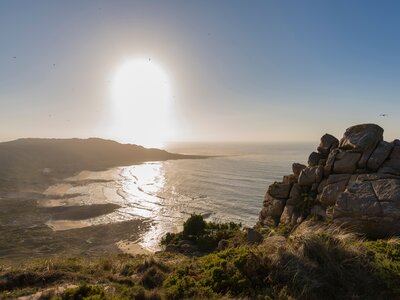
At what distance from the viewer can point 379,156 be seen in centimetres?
2122

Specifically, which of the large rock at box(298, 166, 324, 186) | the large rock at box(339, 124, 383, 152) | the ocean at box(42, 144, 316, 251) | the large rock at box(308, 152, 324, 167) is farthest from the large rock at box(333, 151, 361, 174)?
the ocean at box(42, 144, 316, 251)

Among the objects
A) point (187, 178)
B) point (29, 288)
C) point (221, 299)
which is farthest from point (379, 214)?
point (187, 178)

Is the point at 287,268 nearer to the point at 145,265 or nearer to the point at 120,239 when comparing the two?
the point at 145,265

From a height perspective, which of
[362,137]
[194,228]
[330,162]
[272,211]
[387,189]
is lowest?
[194,228]

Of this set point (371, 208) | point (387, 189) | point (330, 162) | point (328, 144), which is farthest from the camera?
point (328, 144)

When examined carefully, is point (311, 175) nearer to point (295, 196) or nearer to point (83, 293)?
point (295, 196)

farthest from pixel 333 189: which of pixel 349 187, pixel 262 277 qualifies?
pixel 262 277

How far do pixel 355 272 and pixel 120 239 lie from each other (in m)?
35.8

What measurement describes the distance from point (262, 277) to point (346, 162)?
14.6 m

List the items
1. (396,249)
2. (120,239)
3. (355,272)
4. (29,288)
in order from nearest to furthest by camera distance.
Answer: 1. (355,272)
2. (29,288)
3. (396,249)
4. (120,239)

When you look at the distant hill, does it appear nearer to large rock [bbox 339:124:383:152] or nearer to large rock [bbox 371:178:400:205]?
large rock [bbox 339:124:383:152]

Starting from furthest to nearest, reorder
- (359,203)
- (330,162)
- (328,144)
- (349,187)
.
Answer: (328,144)
(330,162)
(349,187)
(359,203)

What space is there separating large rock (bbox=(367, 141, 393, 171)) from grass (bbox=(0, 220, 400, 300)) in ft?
31.3

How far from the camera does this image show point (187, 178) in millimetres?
95562
